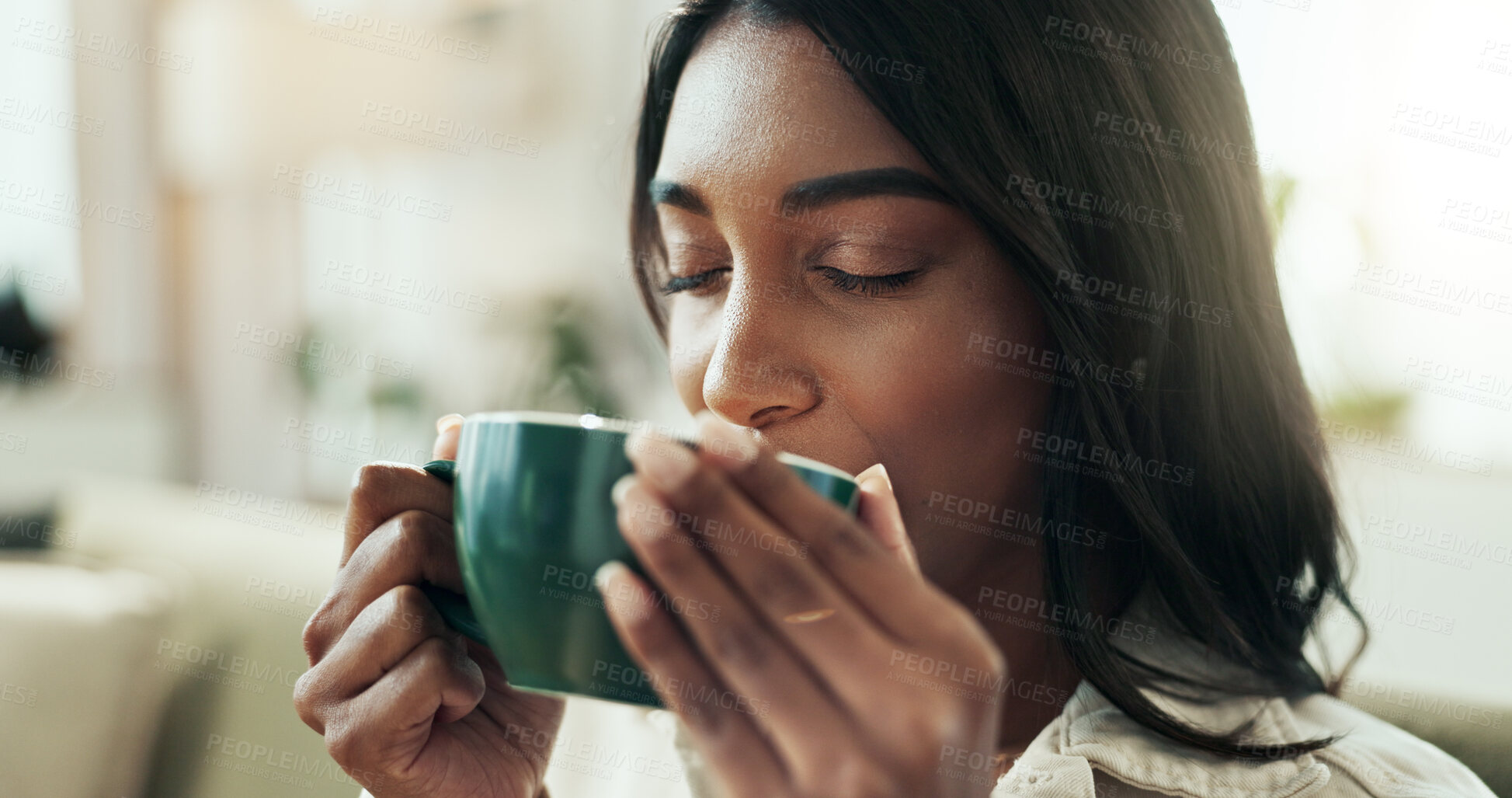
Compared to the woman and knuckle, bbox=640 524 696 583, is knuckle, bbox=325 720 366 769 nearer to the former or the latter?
the woman

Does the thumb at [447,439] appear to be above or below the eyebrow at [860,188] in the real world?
below

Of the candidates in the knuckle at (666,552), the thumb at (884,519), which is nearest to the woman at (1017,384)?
the thumb at (884,519)

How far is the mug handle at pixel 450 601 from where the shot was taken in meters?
0.61

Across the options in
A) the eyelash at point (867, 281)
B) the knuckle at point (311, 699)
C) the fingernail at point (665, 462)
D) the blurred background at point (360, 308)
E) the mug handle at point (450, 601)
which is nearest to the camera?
the fingernail at point (665, 462)

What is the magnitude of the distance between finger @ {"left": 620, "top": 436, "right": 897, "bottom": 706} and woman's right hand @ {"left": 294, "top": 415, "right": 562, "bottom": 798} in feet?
1.06

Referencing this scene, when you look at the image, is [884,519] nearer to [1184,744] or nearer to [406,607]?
[406,607]

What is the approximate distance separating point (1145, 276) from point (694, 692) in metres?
0.63

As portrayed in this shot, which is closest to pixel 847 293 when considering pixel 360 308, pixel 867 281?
pixel 867 281

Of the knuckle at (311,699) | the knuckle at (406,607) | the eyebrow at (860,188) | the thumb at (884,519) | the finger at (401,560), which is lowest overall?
the knuckle at (311,699)

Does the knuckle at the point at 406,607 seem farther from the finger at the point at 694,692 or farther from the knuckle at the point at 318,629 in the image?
the finger at the point at 694,692

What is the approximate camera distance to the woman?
2.59 ft

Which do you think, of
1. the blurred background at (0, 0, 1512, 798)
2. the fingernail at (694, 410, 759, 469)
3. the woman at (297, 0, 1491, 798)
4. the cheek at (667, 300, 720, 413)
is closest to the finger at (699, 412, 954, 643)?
the fingernail at (694, 410, 759, 469)

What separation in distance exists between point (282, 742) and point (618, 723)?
469 mm

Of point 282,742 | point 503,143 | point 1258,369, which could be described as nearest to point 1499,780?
point 1258,369
